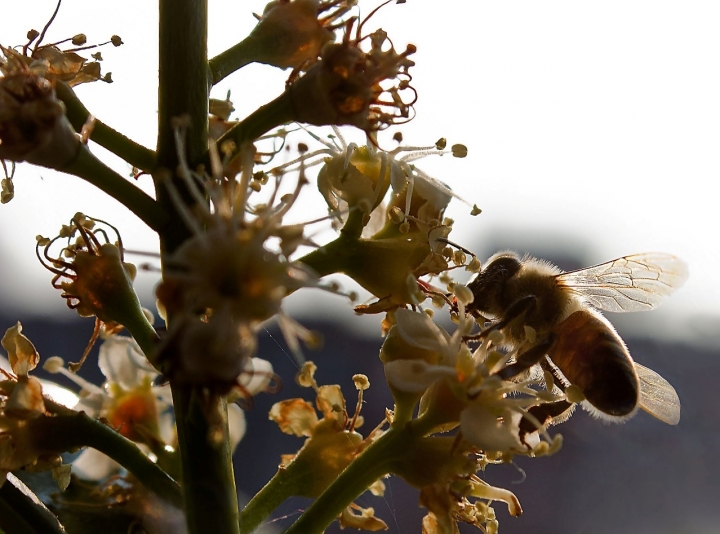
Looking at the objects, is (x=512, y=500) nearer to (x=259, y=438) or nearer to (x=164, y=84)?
(x=164, y=84)

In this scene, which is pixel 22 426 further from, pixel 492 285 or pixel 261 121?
pixel 492 285

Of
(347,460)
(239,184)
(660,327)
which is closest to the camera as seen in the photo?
(239,184)

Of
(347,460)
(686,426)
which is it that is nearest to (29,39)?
(347,460)

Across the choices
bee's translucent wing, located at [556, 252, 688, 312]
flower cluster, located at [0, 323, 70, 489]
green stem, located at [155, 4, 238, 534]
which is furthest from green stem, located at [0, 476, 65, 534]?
bee's translucent wing, located at [556, 252, 688, 312]

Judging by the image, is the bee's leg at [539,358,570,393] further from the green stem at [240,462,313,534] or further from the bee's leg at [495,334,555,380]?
A: the green stem at [240,462,313,534]

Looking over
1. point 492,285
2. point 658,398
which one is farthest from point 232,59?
point 658,398
